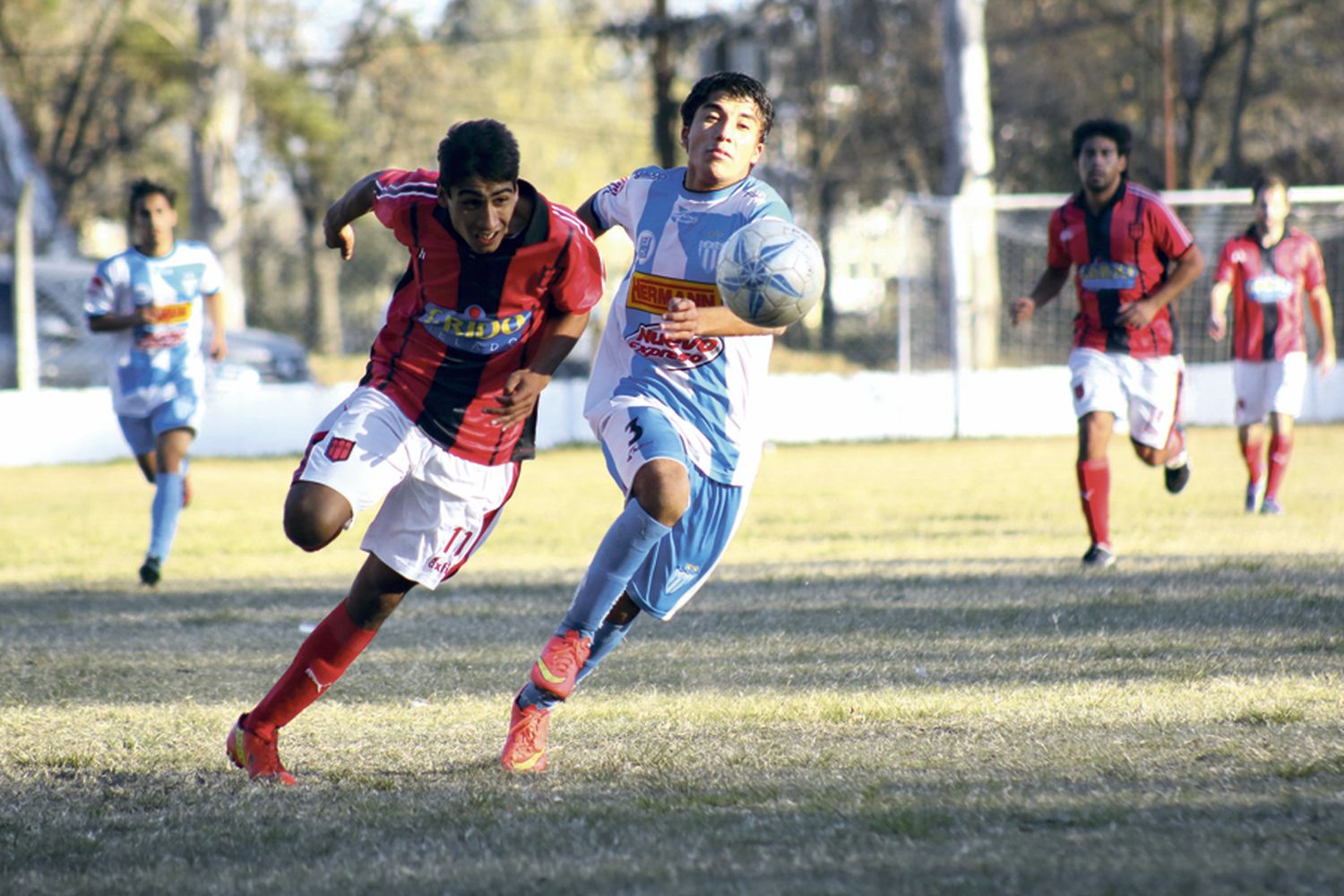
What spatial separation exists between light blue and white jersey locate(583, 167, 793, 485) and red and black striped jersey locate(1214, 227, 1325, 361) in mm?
7459

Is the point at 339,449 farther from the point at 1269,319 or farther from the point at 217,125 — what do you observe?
the point at 217,125

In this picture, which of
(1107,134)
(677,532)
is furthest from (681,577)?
(1107,134)

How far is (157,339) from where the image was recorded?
29.3 ft

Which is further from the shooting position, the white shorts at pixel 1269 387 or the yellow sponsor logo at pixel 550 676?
the white shorts at pixel 1269 387

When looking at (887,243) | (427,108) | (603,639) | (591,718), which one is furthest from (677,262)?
(427,108)

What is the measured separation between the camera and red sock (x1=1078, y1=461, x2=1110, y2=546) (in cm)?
841

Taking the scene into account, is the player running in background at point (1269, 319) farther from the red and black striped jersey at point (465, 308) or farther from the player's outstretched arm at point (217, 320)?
the red and black striped jersey at point (465, 308)

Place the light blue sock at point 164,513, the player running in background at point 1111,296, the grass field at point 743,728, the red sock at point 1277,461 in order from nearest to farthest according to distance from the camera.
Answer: the grass field at point 743,728 → the player running in background at point 1111,296 → the light blue sock at point 164,513 → the red sock at point 1277,461

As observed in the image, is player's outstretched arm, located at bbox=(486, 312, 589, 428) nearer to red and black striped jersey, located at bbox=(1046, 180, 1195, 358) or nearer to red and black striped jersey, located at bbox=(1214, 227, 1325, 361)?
red and black striped jersey, located at bbox=(1046, 180, 1195, 358)

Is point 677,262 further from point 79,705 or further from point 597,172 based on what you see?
point 597,172

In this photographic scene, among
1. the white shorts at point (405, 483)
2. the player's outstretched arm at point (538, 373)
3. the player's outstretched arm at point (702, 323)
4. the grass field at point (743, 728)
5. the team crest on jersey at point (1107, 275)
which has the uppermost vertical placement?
the team crest on jersey at point (1107, 275)

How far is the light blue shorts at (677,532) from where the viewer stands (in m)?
4.57

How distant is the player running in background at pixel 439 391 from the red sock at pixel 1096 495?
14.8 feet

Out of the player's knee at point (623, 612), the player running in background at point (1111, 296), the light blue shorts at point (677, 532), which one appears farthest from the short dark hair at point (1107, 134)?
the player's knee at point (623, 612)
